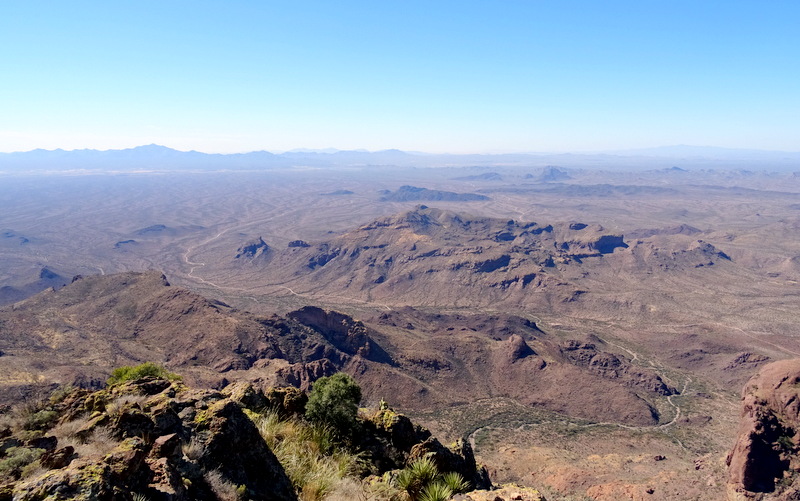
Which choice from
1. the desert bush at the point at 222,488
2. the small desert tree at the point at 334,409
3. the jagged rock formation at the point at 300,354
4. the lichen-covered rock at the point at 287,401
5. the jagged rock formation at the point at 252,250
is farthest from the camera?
the jagged rock formation at the point at 252,250

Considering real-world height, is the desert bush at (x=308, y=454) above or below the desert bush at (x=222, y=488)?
below

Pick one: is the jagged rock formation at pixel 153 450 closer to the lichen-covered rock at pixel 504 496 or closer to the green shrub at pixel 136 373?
the lichen-covered rock at pixel 504 496

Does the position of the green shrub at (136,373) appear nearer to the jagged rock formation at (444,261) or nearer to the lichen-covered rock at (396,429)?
the lichen-covered rock at (396,429)

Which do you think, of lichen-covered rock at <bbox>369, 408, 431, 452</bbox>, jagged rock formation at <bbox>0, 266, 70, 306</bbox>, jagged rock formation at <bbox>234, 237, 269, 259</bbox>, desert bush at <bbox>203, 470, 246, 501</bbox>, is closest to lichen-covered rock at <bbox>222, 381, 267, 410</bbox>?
lichen-covered rock at <bbox>369, 408, 431, 452</bbox>

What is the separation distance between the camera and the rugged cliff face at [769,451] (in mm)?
35562

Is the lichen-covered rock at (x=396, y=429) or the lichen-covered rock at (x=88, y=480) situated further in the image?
the lichen-covered rock at (x=396, y=429)

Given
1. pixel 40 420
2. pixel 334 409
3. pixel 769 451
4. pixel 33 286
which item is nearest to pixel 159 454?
pixel 40 420

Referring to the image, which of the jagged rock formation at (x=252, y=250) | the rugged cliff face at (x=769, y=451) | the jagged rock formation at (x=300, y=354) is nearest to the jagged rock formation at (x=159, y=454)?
the jagged rock formation at (x=300, y=354)

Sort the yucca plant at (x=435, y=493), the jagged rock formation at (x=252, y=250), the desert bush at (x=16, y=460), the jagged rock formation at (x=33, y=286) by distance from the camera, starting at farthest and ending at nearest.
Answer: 1. the jagged rock formation at (x=252, y=250)
2. the jagged rock formation at (x=33, y=286)
3. the yucca plant at (x=435, y=493)
4. the desert bush at (x=16, y=460)

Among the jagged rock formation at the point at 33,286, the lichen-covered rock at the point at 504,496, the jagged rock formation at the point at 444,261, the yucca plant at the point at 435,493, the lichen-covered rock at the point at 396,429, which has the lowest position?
the jagged rock formation at the point at 33,286

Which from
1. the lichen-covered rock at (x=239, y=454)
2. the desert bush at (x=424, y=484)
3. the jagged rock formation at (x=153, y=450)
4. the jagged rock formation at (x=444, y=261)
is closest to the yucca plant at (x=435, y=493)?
the desert bush at (x=424, y=484)

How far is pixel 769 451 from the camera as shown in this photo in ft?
120

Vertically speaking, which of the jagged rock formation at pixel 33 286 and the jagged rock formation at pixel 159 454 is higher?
the jagged rock formation at pixel 159 454

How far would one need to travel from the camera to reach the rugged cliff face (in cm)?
3556
